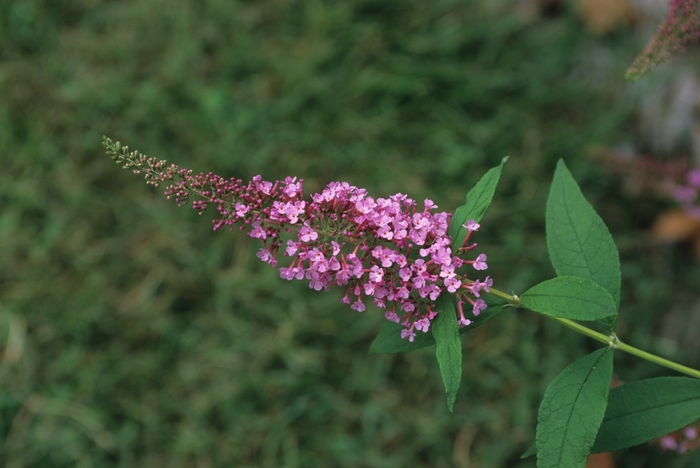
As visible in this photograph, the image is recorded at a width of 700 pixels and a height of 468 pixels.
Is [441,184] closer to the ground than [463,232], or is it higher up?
higher up

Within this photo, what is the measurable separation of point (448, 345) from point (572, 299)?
24 cm

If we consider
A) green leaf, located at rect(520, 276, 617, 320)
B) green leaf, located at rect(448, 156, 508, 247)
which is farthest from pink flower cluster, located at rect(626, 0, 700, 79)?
green leaf, located at rect(520, 276, 617, 320)

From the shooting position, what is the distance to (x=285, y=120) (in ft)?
Answer: 11.1

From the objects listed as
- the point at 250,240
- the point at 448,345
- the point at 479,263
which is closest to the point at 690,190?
the point at 479,263

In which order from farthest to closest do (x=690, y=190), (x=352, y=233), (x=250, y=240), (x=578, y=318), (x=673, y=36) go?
(x=250, y=240), (x=690, y=190), (x=673, y=36), (x=352, y=233), (x=578, y=318)

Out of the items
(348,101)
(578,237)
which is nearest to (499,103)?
(348,101)

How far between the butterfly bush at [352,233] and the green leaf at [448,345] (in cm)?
2

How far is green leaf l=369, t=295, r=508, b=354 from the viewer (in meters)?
1.27

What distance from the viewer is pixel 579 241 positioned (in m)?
1.37

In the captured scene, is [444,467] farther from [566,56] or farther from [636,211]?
[566,56]

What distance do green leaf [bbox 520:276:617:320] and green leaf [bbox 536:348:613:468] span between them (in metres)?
0.15

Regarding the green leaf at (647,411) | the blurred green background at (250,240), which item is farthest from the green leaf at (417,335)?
the blurred green background at (250,240)

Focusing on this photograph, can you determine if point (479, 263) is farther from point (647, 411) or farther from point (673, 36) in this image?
point (673, 36)

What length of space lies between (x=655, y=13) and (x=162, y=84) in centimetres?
260
